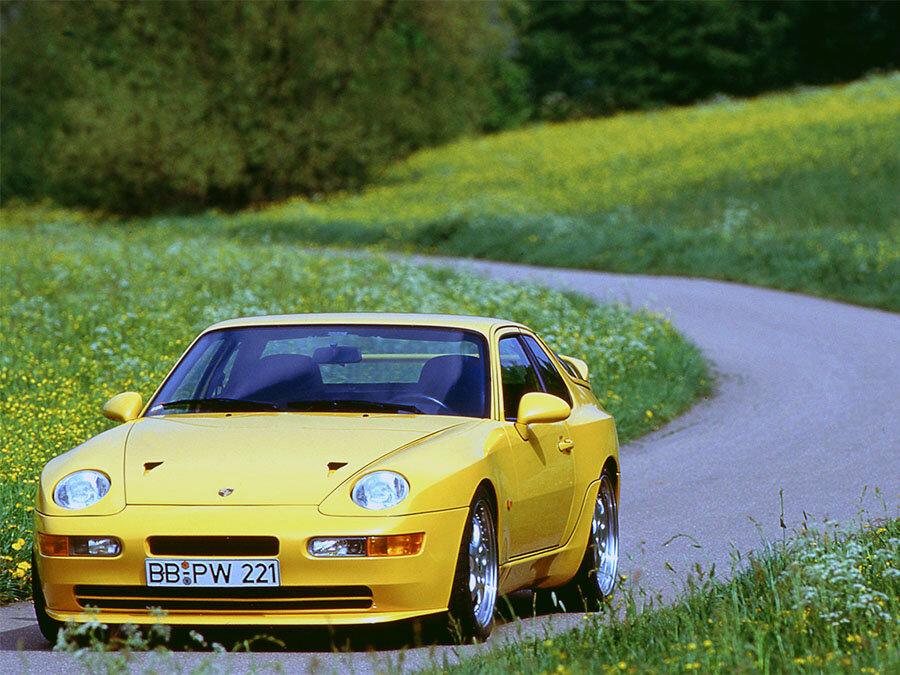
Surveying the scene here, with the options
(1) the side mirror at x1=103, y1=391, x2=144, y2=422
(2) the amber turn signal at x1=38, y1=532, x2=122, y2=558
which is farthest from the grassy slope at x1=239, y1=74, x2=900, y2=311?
(2) the amber turn signal at x1=38, y1=532, x2=122, y2=558

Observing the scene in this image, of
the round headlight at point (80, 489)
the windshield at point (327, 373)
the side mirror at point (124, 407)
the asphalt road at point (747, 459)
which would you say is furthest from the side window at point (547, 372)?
the round headlight at point (80, 489)

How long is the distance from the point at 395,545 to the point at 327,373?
1713 mm

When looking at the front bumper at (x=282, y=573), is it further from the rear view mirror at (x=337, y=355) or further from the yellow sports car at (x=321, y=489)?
the rear view mirror at (x=337, y=355)

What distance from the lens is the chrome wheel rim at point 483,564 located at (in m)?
5.86

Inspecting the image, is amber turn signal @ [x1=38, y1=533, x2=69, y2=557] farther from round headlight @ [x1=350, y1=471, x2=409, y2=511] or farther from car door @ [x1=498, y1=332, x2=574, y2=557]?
car door @ [x1=498, y1=332, x2=574, y2=557]

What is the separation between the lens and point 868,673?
4.37 metres

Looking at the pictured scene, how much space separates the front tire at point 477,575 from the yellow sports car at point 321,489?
0.03ft

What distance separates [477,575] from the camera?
19.4ft

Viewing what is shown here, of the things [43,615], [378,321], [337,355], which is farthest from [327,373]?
[43,615]

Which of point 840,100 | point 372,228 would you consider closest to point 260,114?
point 372,228

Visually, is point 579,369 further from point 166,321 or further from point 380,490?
point 166,321

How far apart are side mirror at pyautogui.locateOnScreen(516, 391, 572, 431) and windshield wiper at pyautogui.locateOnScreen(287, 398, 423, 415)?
1.51 ft

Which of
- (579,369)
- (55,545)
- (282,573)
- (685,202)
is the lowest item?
(685,202)

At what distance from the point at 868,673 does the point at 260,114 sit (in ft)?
146
